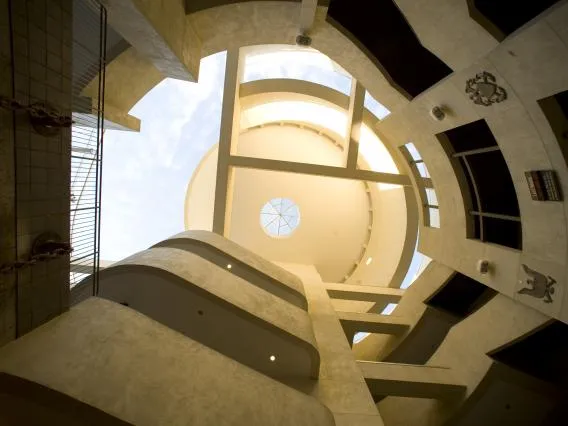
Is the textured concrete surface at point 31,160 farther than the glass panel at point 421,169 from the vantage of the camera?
No

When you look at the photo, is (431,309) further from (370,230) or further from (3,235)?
(3,235)

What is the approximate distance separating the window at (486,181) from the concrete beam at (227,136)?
6.70m

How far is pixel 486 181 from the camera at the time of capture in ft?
34.0

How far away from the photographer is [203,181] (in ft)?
65.6

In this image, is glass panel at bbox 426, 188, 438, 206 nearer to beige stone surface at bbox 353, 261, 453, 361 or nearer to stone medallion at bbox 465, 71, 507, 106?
beige stone surface at bbox 353, 261, 453, 361

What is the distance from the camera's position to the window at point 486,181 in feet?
33.0

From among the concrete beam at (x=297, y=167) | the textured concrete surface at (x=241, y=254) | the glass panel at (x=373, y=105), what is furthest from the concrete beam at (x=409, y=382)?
the glass panel at (x=373, y=105)

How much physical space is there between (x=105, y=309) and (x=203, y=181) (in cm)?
1414

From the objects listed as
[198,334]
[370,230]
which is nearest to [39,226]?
[198,334]

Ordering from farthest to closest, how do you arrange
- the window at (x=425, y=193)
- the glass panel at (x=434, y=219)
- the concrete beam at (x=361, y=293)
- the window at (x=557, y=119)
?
1. the concrete beam at (x=361, y=293)
2. the glass panel at (x=434, y=219)
3. the window at (x=425, y=193)
4. the window at (x=557, y=119)

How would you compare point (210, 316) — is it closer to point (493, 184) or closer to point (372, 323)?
point (372, 323)

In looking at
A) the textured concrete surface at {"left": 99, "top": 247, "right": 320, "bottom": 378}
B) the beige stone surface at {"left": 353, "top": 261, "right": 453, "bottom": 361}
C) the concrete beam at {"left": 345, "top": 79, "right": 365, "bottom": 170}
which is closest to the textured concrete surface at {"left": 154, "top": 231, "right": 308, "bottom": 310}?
the textured concrete surface at {"left": 99, "top": 247, "right": 320, "bottom": 378}

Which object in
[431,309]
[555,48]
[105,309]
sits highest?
[555,48]

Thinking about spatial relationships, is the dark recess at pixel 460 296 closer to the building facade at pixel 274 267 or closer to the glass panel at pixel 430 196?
the building facade at pixel 274 267
